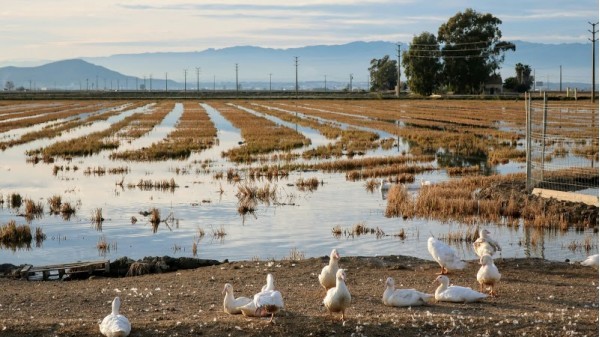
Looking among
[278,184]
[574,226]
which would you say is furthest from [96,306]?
[278,184]

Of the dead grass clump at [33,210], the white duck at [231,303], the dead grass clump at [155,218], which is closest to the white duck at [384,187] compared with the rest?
the dead grass clump at [155,218]

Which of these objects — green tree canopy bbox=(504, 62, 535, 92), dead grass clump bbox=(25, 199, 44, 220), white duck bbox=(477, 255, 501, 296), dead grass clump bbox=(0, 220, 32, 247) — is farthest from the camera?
green tree canopy bbox=(504, 62, 535, 92)

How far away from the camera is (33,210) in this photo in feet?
76.6

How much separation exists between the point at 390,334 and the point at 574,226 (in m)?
11.1

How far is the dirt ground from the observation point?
423 inches

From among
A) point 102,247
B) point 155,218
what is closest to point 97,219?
point 155,218

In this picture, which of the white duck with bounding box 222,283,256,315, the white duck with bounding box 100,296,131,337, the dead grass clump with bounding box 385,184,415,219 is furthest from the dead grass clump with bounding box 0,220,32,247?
the white duck with bounding box 100,296,131,337

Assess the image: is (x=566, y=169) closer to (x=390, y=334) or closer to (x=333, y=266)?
(x=333, y=266)

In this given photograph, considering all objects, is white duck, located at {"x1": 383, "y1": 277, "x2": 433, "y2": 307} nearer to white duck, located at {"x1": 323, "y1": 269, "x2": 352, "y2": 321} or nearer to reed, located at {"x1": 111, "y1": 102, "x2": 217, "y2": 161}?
white duck, located at {"x1": 323, "y1": 269, "x2": 352, "y2": 321}

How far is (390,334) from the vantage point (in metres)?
10.5

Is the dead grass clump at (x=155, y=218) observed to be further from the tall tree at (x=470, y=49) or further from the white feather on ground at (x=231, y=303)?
the tall tree at (x=470, y=49)

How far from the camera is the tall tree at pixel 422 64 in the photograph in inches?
4569

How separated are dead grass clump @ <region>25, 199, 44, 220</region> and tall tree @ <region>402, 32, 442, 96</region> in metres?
95.4

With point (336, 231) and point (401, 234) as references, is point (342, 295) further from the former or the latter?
point (336, 231)
